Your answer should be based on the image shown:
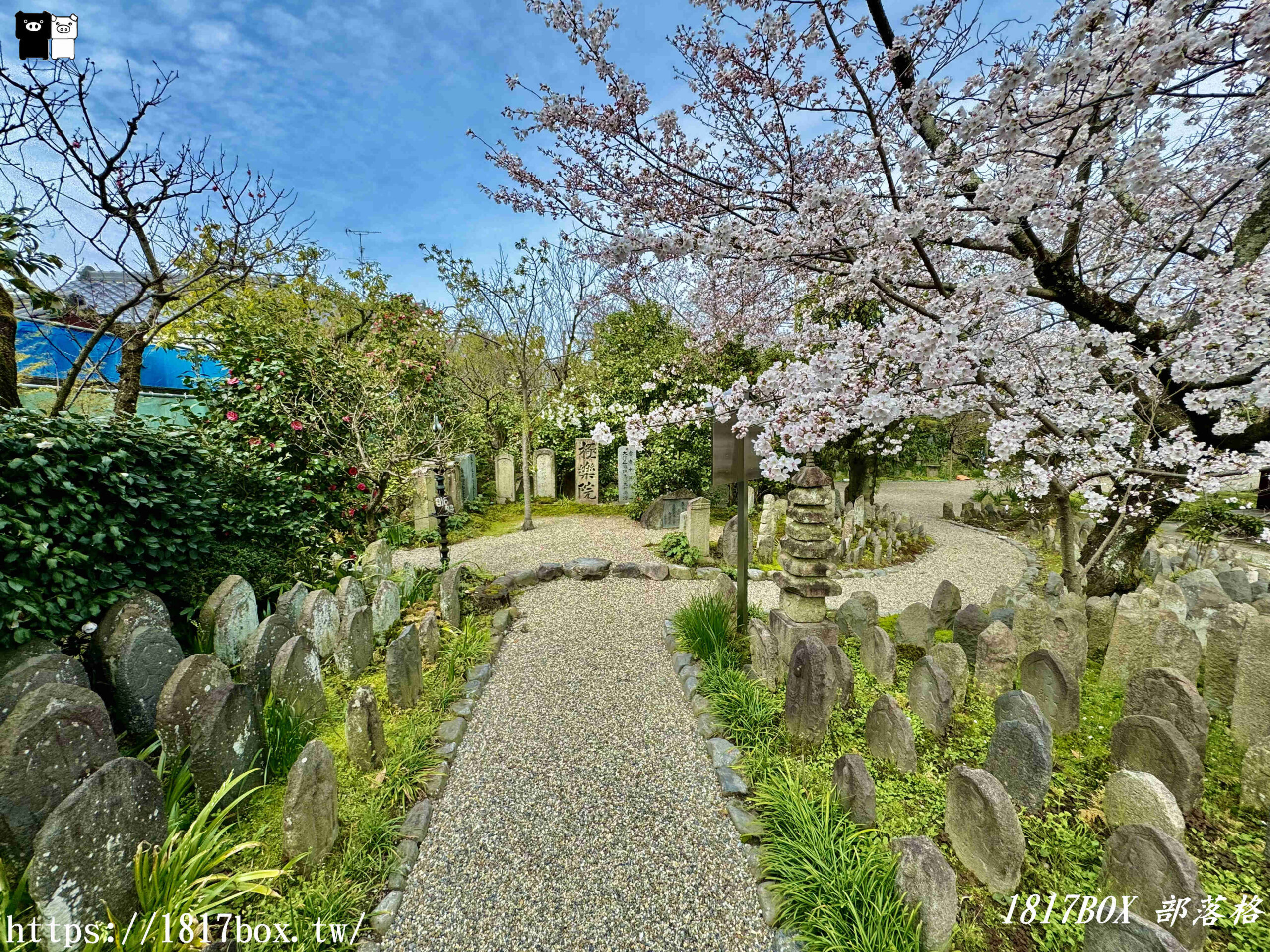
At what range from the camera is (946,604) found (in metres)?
3.86

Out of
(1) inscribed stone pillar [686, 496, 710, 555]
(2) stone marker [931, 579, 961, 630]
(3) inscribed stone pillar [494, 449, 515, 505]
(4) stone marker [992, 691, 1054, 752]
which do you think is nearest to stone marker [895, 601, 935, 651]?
(2) stone marker [931, 579, 961, 630]

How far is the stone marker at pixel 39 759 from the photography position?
155 centimetres

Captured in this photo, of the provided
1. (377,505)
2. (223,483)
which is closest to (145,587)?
(223,483)

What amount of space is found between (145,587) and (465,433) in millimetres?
7221

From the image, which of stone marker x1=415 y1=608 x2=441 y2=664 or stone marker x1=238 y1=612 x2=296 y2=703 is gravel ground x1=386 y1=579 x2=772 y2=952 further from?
stone marker x1=238 y1=612 x2=296 y2=703

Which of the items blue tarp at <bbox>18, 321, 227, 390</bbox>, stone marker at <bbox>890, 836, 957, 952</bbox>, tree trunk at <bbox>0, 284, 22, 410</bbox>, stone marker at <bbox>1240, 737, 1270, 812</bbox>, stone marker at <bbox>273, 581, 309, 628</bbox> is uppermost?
blue tarp at <bbox>18, 321, 227, 390</bbox>

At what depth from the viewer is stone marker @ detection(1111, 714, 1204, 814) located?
5.71 feet

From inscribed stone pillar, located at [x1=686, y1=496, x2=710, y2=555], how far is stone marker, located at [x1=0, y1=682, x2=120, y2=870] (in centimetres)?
585

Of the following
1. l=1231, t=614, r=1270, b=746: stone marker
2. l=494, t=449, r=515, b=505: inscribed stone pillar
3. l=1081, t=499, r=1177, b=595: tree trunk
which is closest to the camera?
l=1231, t=614, r=1270, b=746: stone marker

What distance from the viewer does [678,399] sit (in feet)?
31.5

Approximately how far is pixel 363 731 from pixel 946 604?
4.33m

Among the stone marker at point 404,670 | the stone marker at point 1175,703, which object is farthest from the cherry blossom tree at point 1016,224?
the stone marker at point 404,670

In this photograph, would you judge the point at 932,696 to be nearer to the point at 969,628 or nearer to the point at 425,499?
the point at 969,628

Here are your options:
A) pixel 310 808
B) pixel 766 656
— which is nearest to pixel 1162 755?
pixel 766 656
